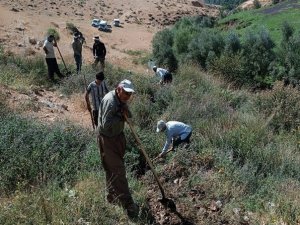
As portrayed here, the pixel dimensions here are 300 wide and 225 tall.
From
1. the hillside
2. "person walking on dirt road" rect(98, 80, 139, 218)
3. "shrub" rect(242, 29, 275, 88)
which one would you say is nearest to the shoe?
"person walking on dirt road" rect(98, 80, 139, 218)

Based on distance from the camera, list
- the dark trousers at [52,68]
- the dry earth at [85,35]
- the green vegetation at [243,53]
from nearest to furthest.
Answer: the dry earth at [85,35] < the dark trousers at [52,68] < the green vegetation at [243,53]

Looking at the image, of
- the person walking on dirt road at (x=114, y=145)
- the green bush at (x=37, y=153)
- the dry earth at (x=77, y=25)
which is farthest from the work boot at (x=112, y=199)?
the dry earth at (x=77, y=25)

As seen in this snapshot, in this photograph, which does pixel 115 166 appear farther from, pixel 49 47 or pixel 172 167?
pixel 49 47

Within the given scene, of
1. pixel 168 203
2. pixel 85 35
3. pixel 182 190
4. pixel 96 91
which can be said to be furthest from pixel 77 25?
Result: pixel 168 203

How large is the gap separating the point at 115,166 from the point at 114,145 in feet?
0.93

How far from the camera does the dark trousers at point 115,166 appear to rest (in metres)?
5.76

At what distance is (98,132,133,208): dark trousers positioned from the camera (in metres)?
5.76

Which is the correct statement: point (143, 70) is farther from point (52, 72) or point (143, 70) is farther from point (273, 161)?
point (273, 161)

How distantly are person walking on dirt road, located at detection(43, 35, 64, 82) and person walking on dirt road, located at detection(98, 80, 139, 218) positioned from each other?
7772mm

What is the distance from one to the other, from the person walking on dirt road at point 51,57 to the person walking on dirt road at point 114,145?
777 centimetres

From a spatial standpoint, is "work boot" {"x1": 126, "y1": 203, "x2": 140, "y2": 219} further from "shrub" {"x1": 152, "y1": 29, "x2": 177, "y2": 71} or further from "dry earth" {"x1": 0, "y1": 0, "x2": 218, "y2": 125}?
"shrub" {"x1": 152, "y1": 29, "x2": 177, "y2": 71}

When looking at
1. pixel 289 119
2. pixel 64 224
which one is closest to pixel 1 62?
pixel 289 119

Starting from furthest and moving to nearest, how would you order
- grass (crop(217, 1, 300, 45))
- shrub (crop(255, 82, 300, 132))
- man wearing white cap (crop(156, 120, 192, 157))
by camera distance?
grass (crop(217, 1, 300, 45)) < shrub (crop(255, 82, 300, 132)) < man wearing white cap (crop(156, 120, 192, 157))

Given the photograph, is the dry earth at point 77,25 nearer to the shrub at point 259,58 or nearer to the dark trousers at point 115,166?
the dark trousers at point 115,166
